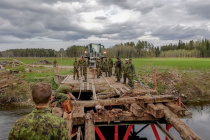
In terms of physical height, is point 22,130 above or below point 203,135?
above

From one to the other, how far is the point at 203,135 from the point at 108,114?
8197 millimetres

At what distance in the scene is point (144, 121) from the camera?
7602 millimetres

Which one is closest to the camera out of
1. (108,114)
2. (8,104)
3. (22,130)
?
(22,130)

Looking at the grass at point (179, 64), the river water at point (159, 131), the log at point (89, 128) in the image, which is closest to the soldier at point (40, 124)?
the log at point (89, 128)

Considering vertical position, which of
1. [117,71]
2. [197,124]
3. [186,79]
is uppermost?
[117,71]

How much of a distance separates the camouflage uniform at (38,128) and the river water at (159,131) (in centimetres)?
1041

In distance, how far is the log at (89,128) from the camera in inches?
213

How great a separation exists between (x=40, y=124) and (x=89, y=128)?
3.67m

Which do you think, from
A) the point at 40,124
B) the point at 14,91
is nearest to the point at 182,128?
the point at 40,124

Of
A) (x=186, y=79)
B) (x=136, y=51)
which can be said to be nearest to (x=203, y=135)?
(x=186, y=79)

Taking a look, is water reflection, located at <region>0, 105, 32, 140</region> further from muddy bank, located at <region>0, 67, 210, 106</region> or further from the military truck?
the military truck

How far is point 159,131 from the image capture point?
13398 millimetres

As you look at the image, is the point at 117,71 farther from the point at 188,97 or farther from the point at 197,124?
the point at 188,97

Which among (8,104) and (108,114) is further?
(8,104)
